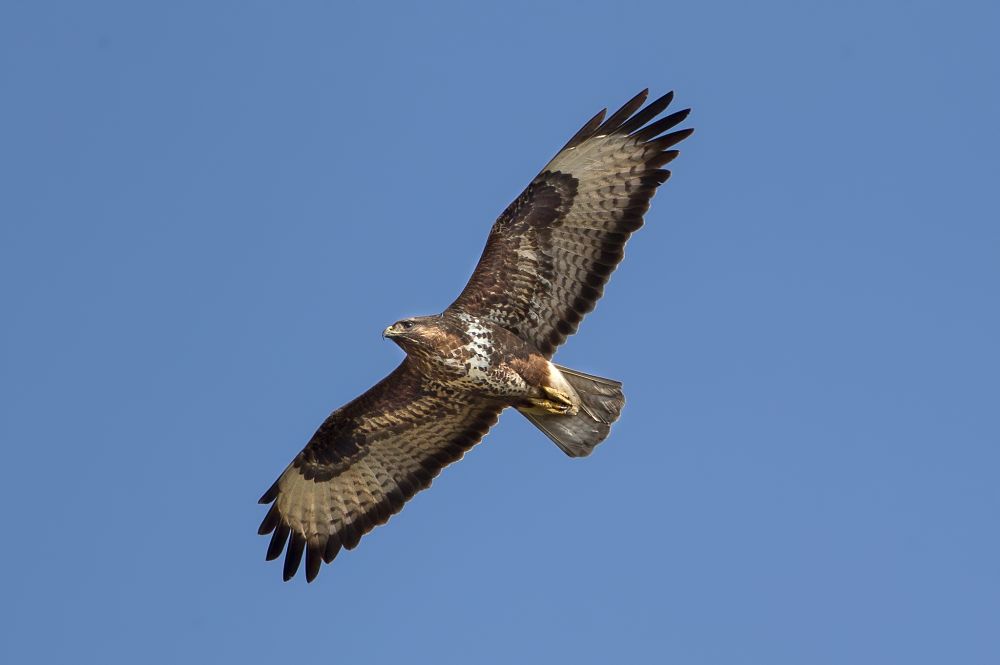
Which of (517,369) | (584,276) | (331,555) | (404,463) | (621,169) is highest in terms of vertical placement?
(621,169)

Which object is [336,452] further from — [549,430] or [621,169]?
[621,169]

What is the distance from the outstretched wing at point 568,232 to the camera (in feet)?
51.3

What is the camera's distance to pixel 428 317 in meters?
15.2

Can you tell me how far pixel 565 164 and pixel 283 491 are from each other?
14.3 ft

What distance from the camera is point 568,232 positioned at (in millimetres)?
15711

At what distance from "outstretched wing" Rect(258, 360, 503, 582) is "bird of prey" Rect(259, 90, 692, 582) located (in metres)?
0.03

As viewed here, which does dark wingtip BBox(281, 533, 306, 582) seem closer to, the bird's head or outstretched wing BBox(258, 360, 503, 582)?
outstretched wing BBox(258, 360, 503, 582)

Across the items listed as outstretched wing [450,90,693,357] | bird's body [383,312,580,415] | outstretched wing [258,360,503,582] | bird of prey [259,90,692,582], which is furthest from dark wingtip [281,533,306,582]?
outstretched wing [450,90,693,357]

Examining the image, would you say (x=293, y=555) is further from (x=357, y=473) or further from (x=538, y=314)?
(x=538, y=314)

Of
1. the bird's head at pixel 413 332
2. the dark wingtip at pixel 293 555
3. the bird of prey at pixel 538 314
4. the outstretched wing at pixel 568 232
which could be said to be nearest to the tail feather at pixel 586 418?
the bird of prey at pixel 538 314

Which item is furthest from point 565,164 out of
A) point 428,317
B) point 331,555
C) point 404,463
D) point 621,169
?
point 331,555

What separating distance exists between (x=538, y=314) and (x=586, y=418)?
1.12 metres

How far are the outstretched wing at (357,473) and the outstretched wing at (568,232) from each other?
1.16 metres

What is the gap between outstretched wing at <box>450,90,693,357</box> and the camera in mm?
15625
